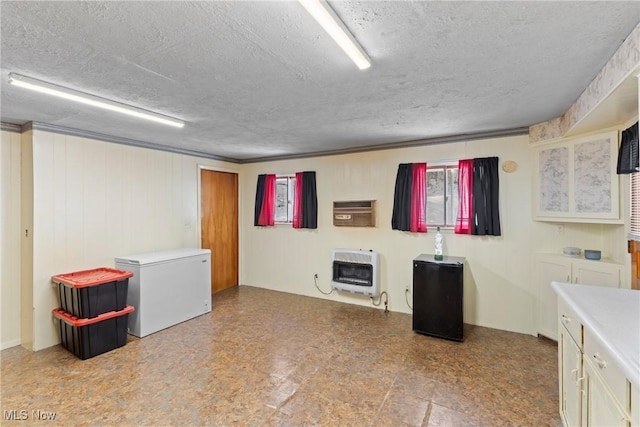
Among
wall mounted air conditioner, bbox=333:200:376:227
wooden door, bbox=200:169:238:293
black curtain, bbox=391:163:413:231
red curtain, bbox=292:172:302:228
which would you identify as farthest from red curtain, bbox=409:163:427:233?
wooden door, bbox=200:169:238:293

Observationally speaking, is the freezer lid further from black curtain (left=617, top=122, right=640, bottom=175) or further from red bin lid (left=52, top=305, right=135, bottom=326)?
black curtain (left=617, top=122, right=640, bottom=175)

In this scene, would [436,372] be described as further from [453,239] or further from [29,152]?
[29,152]

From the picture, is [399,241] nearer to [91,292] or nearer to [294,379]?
[294,379]

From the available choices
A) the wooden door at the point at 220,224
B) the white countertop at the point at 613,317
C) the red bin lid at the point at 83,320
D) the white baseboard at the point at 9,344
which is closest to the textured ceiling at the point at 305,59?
the white countertop at the point at 613,317

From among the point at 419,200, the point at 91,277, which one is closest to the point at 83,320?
the point at 91,277

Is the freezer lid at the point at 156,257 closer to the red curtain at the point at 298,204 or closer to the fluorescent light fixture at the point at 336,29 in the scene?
the red curtain at the point at 298,204

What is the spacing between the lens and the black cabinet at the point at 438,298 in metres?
3.27

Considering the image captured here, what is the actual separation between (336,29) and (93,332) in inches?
140

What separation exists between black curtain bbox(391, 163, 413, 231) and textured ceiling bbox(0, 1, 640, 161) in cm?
99

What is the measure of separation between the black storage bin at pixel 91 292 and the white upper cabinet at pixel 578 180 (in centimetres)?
473

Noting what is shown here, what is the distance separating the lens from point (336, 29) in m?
1.42

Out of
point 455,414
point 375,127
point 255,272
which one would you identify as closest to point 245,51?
point 375,127

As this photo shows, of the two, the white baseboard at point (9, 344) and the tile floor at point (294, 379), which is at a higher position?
the white baseboard at point (9, 344)

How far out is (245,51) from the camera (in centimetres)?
171
